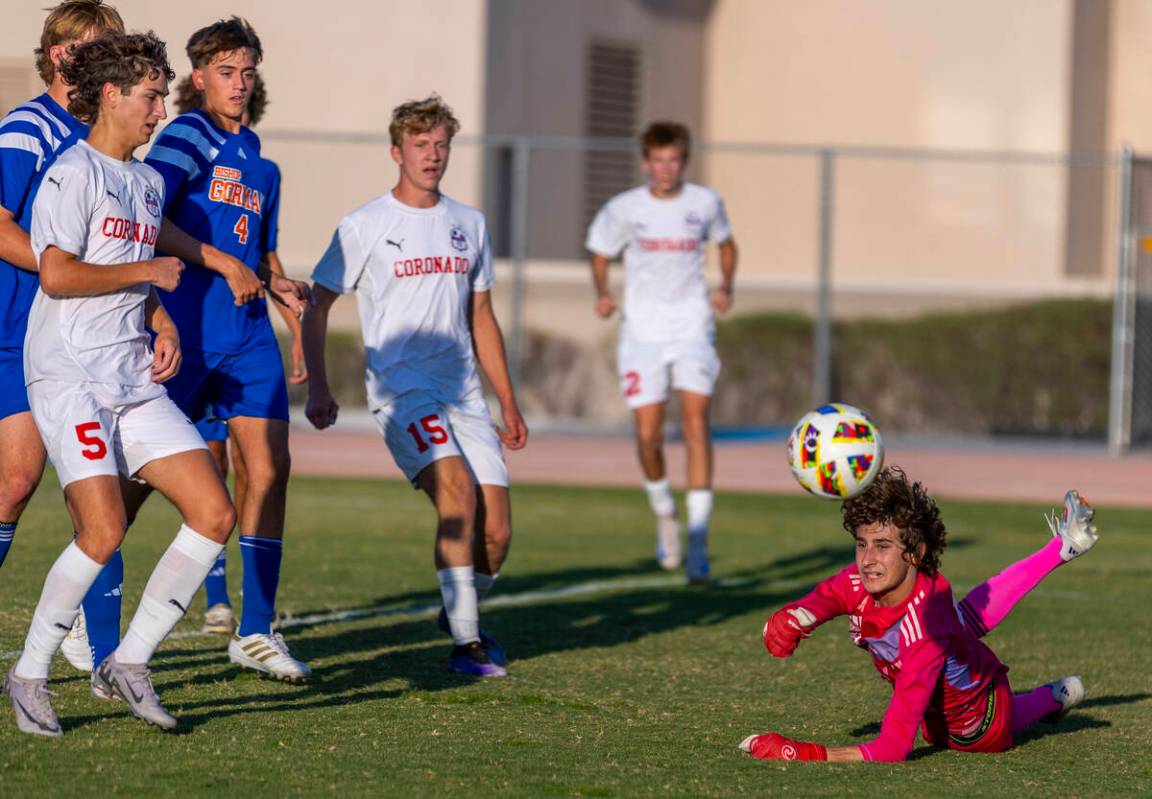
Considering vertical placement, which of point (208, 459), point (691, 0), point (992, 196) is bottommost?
point (208, 459)

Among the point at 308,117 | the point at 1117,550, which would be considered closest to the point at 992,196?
the point at 308,117

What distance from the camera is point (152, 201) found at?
18.2 ft

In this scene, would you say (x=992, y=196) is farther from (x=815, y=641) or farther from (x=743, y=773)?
(x=743, y=773)

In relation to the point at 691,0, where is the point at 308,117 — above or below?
below

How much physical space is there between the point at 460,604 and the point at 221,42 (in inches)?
88.9

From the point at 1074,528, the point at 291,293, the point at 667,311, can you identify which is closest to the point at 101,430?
the point at 291,293

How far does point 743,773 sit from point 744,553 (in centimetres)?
598

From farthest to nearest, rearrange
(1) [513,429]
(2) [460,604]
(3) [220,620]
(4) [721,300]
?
(4) [721,300] < (3) [220,620] < (1) [513,429] < (2) [460,604]

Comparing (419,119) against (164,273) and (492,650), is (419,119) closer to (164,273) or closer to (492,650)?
(164,273)

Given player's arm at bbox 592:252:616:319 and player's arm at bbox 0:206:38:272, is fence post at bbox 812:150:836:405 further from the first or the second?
player's arm at bbox 0:206:38:272

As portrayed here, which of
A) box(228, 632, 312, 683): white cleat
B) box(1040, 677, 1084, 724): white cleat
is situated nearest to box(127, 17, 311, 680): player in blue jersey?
box(228, 632, 312, 683): white cleat

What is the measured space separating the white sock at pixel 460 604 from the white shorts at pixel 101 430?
5.27 feet

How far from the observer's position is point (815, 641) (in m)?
8.05

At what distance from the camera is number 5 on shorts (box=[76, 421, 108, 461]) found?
527 cm
